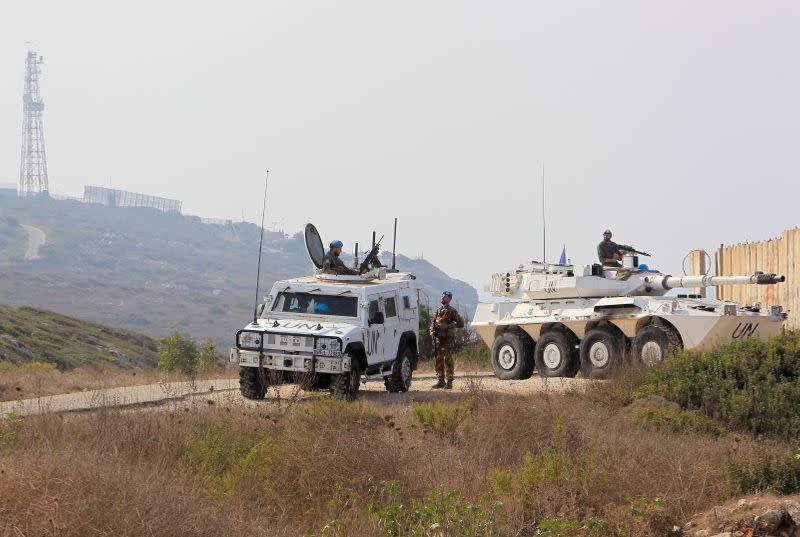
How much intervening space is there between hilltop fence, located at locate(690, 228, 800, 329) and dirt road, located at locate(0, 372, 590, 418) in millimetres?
4444

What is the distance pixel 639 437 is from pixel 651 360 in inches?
292

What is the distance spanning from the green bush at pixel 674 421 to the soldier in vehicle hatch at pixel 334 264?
6.14 meters

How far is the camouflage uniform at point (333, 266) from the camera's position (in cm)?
1955

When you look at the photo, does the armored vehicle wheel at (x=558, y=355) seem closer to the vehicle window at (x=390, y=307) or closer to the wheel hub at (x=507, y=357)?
the wheel hub at (x=507, y=357)

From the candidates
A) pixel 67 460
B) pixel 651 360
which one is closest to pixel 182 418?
pixel 67 460

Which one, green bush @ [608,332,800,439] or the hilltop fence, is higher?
the hilltop fence

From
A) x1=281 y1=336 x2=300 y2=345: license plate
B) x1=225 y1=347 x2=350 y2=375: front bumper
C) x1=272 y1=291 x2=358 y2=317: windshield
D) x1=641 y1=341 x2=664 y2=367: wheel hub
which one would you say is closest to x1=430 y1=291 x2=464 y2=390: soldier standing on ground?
x1=272 y1=291 x2=358 y2=317: windshield

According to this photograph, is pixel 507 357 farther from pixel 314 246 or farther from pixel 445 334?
pixel 314 246

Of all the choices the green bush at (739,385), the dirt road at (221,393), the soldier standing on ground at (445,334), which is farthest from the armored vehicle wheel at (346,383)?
the green bush at (739,385)

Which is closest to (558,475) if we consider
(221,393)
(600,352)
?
(221,393)

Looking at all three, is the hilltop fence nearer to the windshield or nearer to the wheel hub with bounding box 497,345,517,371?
the wheel hub with bounding box 497,345,517,371

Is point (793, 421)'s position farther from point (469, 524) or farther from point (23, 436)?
point (23, 436)

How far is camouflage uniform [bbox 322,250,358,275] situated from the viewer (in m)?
19.5

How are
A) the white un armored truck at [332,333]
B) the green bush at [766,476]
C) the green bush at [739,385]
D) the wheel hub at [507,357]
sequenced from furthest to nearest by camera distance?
the wheel hub at [507,357]
the white un armored truck at [332,333]
the green bush at [739,385]
the green bush at [766,476]
